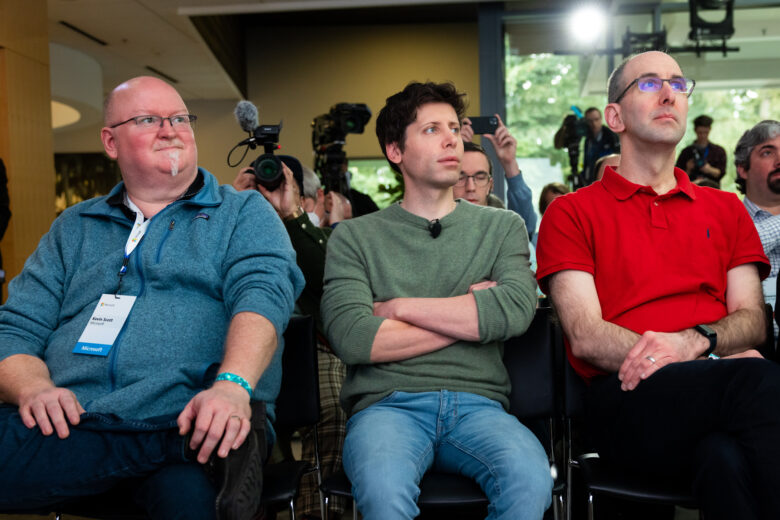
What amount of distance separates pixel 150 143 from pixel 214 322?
524 millimetres

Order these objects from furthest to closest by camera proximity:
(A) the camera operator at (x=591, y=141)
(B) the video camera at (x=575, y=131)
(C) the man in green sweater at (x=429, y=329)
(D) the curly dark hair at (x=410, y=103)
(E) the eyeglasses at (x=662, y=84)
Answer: (A) the camera operator at (x=591, y=141), (B) the video camera at (x=575, y=131), (D) the curly dark hair at (x=410, y=103), (E) the eyeglasses at (x=662, y=84), (C) the man in green sweater at (x=429, y=329)

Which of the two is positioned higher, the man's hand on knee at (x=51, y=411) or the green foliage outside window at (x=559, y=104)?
the green foliage outside window at (x=559, y=104)

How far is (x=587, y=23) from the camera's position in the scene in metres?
A: 7.98

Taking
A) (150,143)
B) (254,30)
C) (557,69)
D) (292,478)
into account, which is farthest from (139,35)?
(292,478)

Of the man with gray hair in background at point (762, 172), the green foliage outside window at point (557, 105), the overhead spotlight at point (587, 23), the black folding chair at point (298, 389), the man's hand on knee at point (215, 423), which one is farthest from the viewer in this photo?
the overhead spotlight at point (587, 23)

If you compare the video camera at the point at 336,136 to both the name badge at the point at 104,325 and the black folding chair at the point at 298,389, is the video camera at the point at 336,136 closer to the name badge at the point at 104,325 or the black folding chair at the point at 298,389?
the black folding chair at the point at 298,389

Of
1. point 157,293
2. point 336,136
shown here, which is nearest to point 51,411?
point 157,293

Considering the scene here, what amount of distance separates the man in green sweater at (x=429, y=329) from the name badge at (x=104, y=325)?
1.77 ft

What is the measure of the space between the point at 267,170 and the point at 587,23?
6322 millimetres

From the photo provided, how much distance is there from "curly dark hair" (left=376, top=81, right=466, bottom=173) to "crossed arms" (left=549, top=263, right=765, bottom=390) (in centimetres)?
66

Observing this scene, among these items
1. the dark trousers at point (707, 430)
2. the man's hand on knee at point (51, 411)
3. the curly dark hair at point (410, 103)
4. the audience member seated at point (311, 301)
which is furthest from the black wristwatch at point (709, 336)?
the man's hand on knee at point (51, 411)

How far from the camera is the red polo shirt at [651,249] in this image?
2.09 meters

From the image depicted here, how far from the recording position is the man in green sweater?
175cm

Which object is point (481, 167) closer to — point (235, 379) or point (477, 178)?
point (477, 178)
